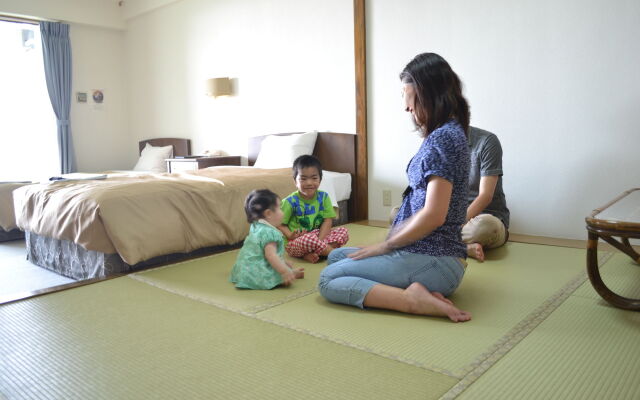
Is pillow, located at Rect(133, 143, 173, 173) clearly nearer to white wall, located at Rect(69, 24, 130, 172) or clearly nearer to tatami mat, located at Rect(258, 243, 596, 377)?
white wall, located at Rect(69, 24, 130, 172)

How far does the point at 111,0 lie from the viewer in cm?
614

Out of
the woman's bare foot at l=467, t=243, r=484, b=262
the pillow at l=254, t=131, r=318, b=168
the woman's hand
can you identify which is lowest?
the woman's bare foot at l=467, t=243, r=484, b=262

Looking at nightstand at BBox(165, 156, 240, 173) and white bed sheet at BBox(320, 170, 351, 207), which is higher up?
nightstand at BBox(165, 156, 240, 173)

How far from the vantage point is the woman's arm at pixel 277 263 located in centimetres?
204

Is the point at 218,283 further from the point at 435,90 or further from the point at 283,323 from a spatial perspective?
the point at 435,90

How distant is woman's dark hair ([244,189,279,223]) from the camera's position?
6.91ft

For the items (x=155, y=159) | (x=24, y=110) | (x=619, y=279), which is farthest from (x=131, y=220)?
(x=24, y=110)

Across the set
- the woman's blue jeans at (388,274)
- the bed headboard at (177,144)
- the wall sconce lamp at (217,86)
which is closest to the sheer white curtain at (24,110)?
the bed headboard at (177,144)

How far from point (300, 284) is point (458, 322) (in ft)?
2.49

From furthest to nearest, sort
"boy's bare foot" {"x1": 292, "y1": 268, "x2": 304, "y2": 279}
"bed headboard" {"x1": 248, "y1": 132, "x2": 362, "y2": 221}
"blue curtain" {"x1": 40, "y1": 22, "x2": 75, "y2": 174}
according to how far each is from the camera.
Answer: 1. "blue curtain" {"x1": 40, "y1": 22, "x2": 75, "y2": 174}
2. "bed headboard" {"x1": 248, "y1": 132, "x2": 362, "y2": 221}
3. "boy's bare foot" {"x1": 292, "y1": 268, "x2": 304, "y2": 279}

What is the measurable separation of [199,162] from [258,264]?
2713 mm

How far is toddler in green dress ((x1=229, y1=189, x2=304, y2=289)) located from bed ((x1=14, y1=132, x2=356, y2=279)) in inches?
27.0

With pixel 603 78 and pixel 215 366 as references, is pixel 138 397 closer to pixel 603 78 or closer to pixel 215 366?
pixel 215 366

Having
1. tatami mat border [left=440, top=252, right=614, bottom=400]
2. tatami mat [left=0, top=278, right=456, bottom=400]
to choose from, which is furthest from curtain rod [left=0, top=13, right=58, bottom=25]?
tatami mat border [left=440, top=252, right=614, bottom=400]
